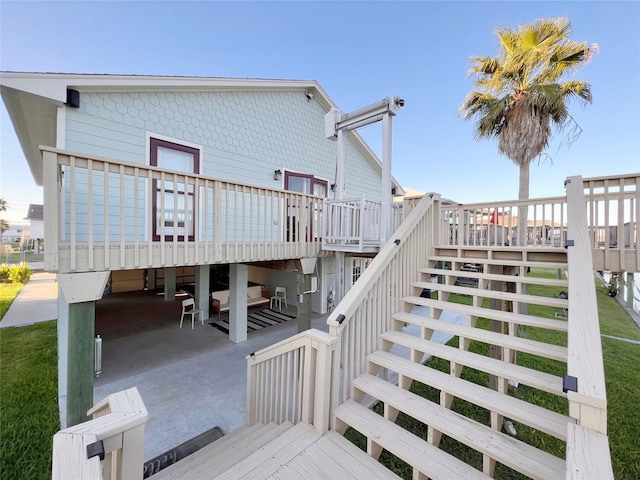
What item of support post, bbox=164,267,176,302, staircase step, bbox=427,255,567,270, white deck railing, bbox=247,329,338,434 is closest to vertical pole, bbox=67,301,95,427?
white deck railing, bbox=247,329,338,434

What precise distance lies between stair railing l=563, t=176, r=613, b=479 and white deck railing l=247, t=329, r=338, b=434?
1.61 m

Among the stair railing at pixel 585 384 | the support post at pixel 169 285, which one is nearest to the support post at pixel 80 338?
the stair railing at pixel 585 384

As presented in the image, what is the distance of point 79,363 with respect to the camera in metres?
3.17

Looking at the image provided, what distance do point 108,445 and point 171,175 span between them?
3506 mm

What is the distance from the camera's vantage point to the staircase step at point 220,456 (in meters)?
2.30

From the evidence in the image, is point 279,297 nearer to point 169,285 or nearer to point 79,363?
point 169,285

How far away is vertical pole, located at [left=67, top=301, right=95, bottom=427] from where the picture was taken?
315 centimetres

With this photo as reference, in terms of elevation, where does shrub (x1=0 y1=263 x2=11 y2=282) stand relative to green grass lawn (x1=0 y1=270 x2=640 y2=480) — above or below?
above

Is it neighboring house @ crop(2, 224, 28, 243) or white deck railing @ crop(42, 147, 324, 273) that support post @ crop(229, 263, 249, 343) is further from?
neighboring house @ crop(2, 224, 28, 243)

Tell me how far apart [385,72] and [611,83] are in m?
6.74

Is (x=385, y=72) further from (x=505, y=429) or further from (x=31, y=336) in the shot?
(x=31, y=336)

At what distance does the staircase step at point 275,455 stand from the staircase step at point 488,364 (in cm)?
134

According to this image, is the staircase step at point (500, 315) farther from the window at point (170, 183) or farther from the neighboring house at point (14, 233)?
the neighboring house at point (14, 233)

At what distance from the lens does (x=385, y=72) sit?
35.1 ft
